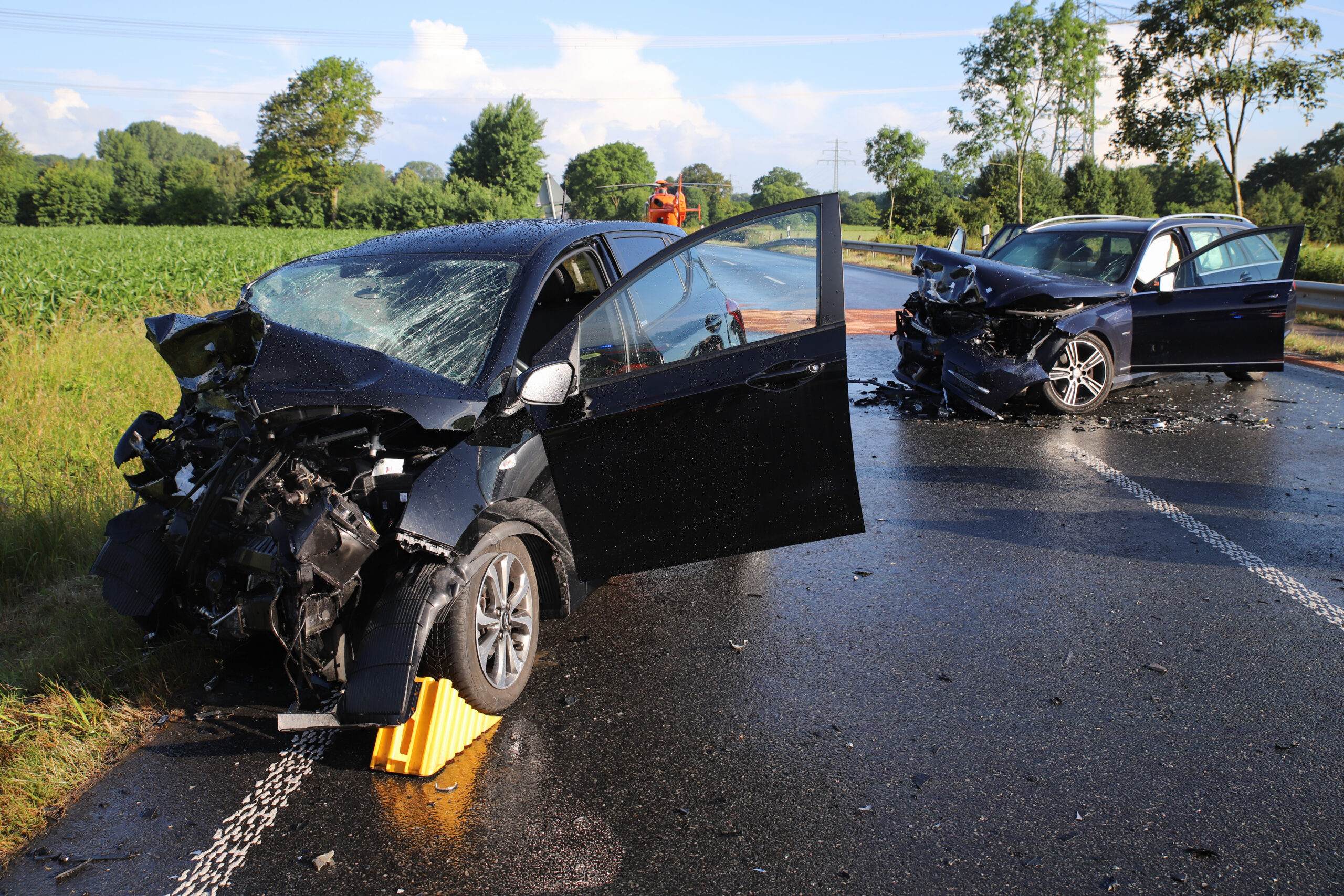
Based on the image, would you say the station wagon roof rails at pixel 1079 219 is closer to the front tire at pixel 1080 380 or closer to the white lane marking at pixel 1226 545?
the front tire at pixel 1080 380

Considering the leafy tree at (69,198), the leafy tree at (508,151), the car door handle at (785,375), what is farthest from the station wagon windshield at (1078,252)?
the leafy tree at (69,198)

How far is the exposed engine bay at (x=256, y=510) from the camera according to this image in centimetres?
278

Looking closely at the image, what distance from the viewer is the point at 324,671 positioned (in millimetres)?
2838

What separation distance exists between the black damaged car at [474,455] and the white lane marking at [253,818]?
0.96 feet

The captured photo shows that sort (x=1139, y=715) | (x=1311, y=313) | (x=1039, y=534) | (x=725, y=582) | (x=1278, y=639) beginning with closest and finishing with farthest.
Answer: (x=1139, y=715) < (x=1278, y=639) < (x=725, y=582) < (x=1039, y=534) < (x=1311, y=313)

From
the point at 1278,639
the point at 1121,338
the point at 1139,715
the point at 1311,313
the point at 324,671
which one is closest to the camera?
the point at 324,671

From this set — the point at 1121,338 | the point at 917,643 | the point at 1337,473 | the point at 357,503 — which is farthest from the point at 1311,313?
the point at 357,503

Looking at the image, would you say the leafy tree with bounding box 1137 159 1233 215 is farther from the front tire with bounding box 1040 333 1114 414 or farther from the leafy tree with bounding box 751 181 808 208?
the front tire with bounding box 1040 333 1114 414

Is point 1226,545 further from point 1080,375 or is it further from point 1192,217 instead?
point 1192,217

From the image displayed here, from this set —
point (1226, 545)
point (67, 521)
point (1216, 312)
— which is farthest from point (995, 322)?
point (67, 521)

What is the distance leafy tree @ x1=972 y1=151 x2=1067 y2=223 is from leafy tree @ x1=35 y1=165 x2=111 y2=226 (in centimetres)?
7300

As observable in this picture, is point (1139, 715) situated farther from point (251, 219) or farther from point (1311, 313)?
point (251, 219)

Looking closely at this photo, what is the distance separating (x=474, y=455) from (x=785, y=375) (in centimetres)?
127

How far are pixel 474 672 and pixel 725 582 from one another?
1.79 m
